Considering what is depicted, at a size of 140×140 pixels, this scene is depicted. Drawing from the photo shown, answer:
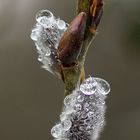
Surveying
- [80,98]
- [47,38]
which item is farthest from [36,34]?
[80,98]

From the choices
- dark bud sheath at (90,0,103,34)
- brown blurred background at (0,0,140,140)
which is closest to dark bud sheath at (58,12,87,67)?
dark bud sheath at (90,0,103,34)

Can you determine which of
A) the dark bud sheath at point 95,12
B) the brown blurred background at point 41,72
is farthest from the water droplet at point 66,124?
the brown blurred background at point 41,72
